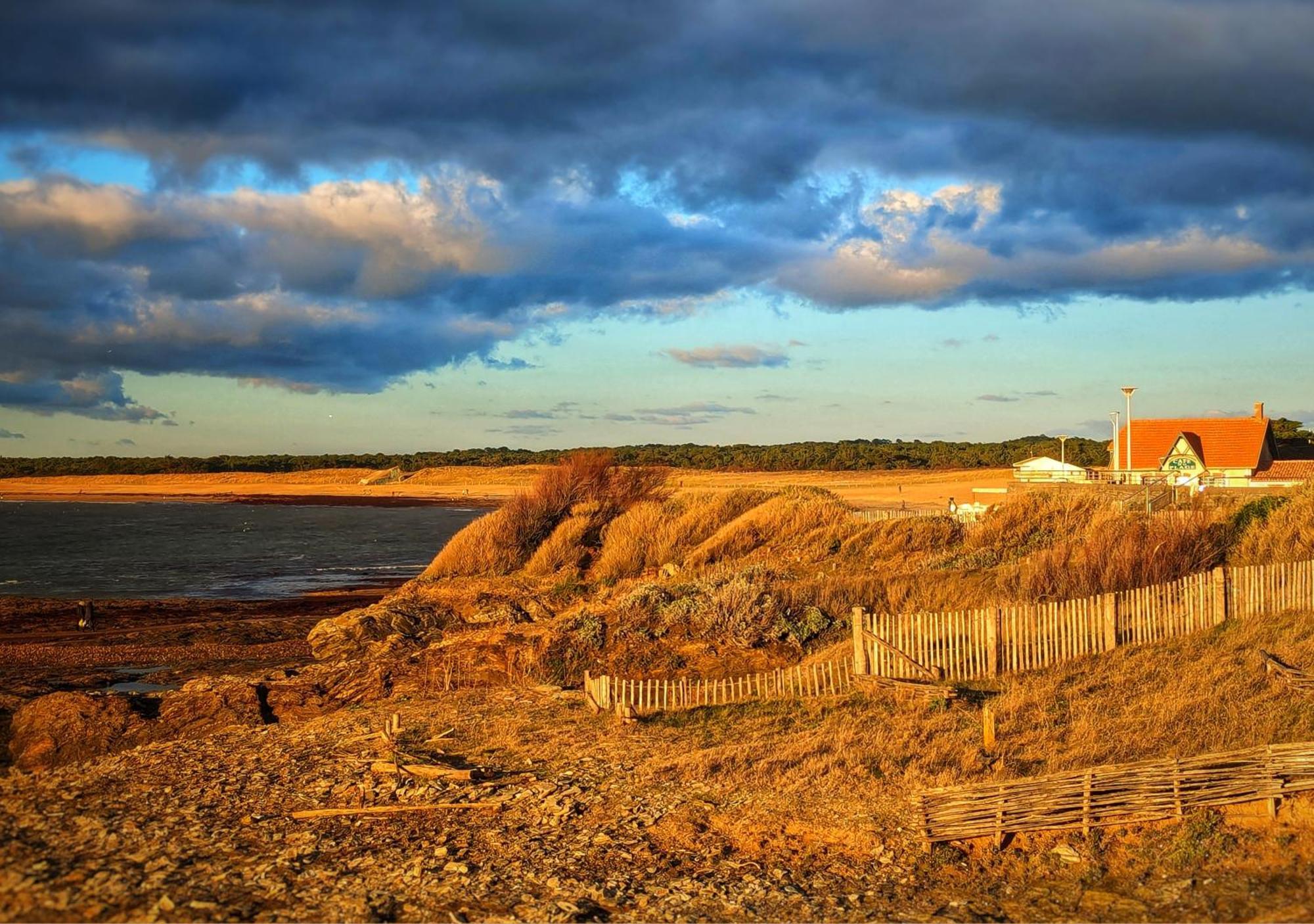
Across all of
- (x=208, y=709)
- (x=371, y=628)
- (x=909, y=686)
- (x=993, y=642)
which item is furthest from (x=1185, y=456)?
(x=208, y=709)

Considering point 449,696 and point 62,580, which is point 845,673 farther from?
point 62,580

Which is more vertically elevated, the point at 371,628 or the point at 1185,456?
the point at 1185,456

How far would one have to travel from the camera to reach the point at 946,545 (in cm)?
2673

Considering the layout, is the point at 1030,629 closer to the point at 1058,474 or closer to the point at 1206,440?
the point at 1058,474

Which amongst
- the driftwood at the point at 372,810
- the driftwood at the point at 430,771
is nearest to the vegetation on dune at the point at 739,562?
the driftwood at the point at 430,771

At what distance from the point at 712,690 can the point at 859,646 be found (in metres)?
2.18

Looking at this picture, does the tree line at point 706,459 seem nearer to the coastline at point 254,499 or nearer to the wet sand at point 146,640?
the coastline at point 254,499

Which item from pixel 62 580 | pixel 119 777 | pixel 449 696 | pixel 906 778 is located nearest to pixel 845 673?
pixel 906 778

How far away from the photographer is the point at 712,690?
557 inches

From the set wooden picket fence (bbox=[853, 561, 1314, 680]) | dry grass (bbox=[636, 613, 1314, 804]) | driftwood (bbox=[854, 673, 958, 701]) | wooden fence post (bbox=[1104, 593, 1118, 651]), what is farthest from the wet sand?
wooden fence post (bbox=[1104, 593, 1118, 651])

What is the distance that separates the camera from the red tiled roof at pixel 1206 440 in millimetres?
46781

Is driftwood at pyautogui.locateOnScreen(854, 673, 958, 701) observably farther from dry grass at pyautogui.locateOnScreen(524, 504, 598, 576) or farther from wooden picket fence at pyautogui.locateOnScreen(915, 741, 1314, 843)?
dry grass at pyautogui.locateOnScreen(524, 504, 598, 576)

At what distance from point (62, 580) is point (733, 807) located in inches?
1366

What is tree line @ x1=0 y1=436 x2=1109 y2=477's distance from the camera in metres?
107
